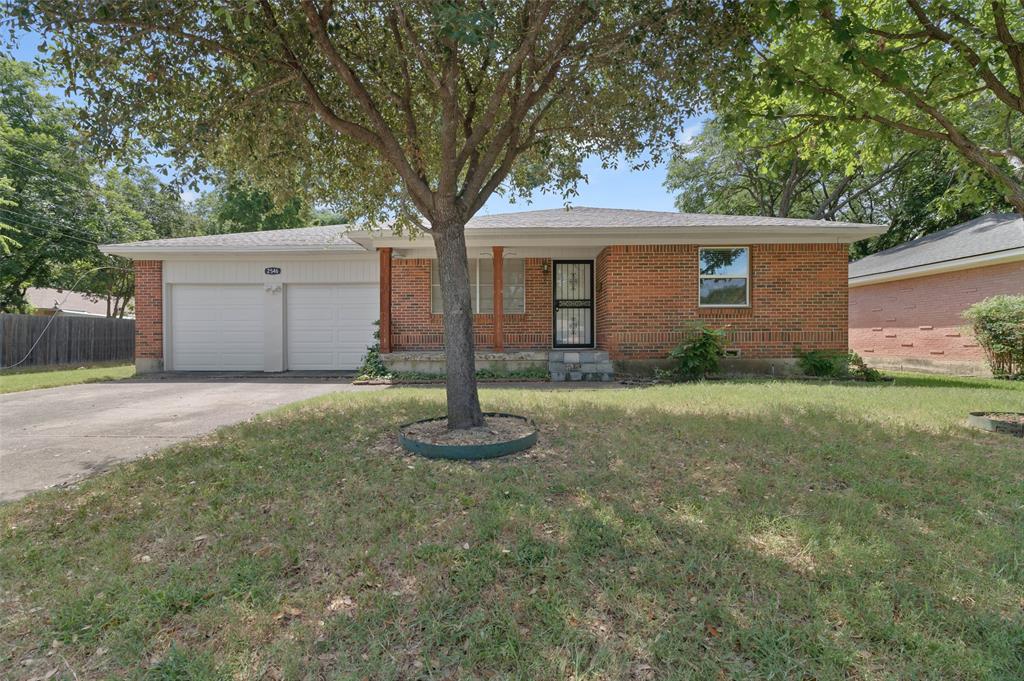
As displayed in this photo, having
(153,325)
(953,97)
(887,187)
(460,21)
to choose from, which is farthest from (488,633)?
(887,187)

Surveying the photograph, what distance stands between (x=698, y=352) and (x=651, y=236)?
8.24 ft

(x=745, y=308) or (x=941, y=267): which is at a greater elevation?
(x=941, y=267)

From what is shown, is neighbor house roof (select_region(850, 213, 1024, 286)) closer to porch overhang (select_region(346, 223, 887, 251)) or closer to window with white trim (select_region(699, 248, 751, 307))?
porch overhang (select_region(346, 223, 887, 251))

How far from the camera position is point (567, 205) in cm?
723

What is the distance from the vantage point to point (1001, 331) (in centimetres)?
1024

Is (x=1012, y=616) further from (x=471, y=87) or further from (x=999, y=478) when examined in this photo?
(x=471, y=87)

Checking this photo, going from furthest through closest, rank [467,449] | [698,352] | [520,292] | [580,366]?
[520,292]
[580,366]
[698,352]
[467,449]

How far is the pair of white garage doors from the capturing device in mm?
12070

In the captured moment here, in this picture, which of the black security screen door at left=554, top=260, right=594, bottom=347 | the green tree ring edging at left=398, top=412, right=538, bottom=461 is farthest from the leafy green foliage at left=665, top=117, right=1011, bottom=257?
the green tree ring edging at left=398, top=412, right=538, bottom=461

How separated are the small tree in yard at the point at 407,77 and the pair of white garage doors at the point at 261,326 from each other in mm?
6120

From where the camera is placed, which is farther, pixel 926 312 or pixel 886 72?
pixel 926 312

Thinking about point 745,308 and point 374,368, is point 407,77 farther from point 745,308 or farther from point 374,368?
point 745,308

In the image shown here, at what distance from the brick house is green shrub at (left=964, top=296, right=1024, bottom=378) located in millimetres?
3454

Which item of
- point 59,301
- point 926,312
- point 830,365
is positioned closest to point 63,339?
point 830,365
